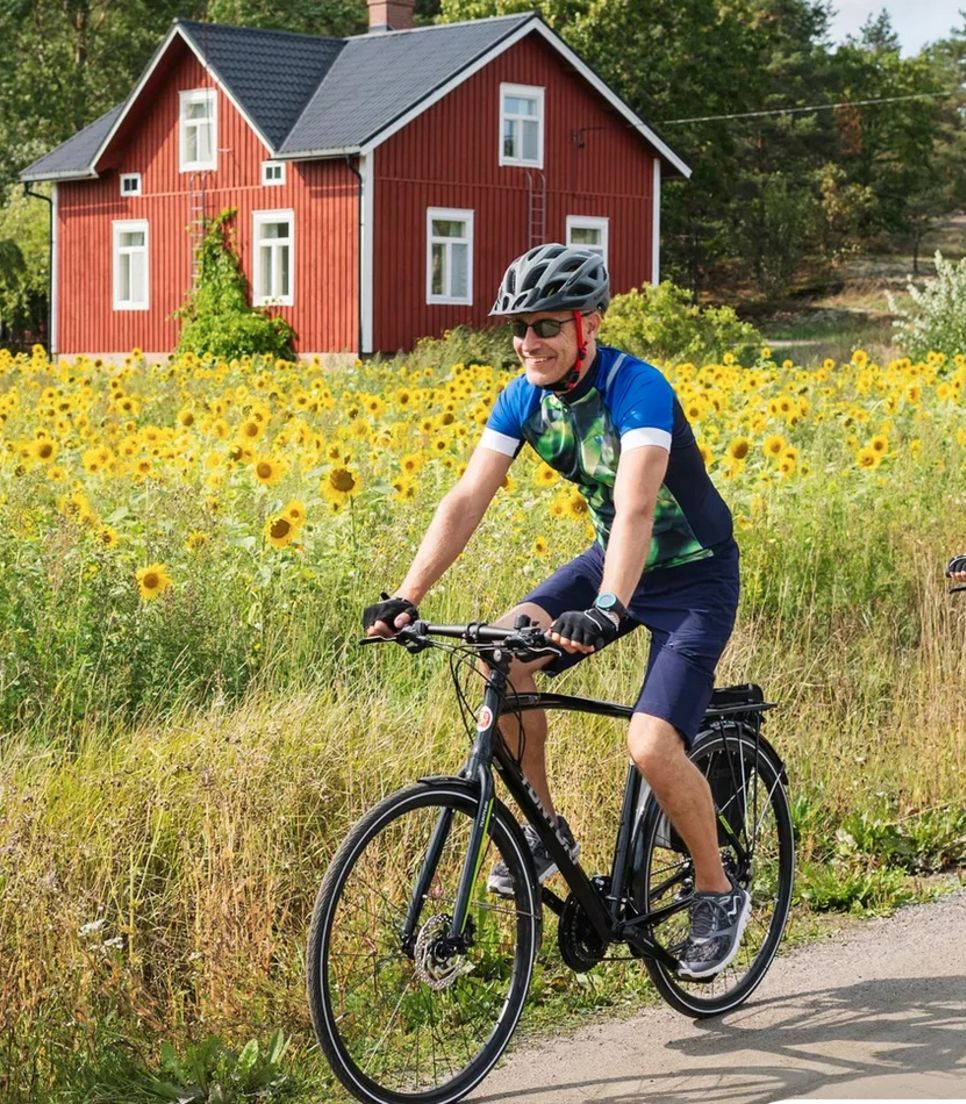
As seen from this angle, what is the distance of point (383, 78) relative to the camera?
40.0m

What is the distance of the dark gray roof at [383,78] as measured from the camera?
3775 cm

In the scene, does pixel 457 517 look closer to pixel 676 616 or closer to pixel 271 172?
pixel 676 616

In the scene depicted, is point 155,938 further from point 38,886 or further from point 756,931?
point 756,931

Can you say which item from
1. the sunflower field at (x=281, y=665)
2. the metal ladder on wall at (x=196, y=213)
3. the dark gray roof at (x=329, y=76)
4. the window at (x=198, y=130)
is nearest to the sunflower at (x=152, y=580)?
the sunflower field at (x=281, y=665)

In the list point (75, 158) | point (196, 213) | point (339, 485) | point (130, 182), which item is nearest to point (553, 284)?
point (339, 485)

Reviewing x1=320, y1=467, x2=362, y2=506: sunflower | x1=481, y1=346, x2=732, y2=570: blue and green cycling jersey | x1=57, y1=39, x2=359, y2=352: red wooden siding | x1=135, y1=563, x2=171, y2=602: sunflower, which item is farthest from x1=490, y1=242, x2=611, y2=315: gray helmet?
x1=57, y1=39, x2=359, y2=352: red wooden siding

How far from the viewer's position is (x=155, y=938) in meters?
5.48

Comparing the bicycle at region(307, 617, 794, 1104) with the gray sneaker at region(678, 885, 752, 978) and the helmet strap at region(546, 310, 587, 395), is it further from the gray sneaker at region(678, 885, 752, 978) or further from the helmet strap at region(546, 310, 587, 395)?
the helmet strap at region(546, 310, 587, 395)

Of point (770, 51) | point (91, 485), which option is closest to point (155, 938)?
point (91, 485)

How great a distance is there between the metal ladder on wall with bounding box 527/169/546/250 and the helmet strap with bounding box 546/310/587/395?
117 feet

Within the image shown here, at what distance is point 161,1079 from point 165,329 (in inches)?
1476

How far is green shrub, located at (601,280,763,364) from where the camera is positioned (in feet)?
95.3

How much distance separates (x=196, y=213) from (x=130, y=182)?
2.67m

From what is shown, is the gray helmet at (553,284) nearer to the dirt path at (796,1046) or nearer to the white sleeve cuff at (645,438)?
the white sleeve cuff at (645,438)
